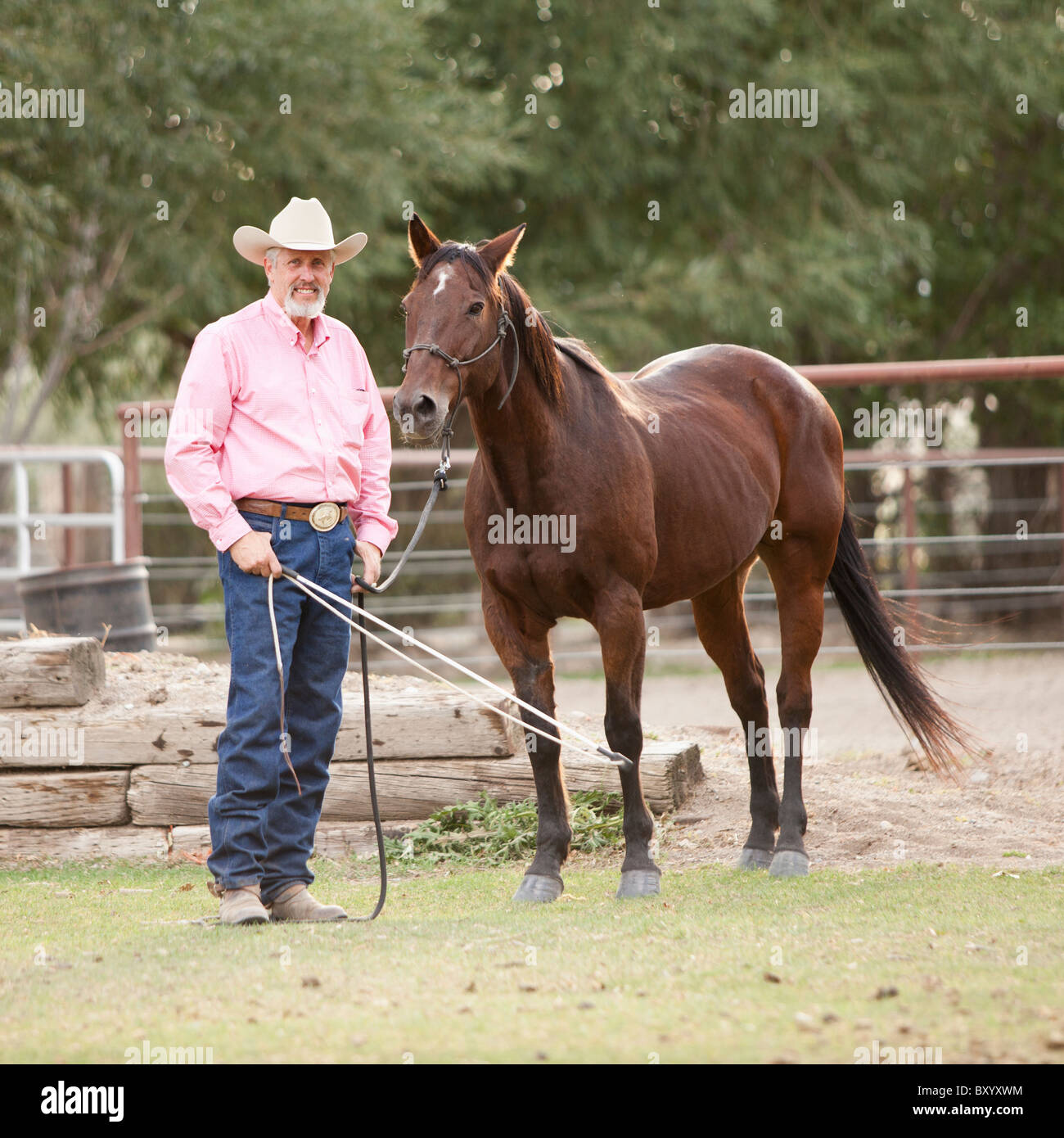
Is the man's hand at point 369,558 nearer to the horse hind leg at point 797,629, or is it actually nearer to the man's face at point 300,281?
the man's face at point 300,281

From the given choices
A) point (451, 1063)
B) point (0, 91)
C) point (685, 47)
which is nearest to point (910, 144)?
point (685, 47)

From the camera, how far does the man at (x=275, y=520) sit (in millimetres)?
3689

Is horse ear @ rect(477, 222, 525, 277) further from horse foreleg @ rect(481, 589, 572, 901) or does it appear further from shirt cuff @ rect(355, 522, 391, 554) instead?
horse foreleg @ rect(481, 589, 572, 901)

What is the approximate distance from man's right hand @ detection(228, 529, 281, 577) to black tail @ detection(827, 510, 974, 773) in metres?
2.43

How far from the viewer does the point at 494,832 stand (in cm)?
488

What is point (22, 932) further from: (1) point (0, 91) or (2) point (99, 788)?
(1) point (0, 91)

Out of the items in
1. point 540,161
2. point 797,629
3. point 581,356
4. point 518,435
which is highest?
point 540,161

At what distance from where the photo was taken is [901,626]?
5.36 metres

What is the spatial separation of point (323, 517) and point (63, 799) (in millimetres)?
1897

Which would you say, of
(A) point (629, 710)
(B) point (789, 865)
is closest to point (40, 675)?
(A) point (629, 710)

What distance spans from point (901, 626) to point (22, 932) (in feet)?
11.2

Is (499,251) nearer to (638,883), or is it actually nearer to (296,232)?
(296,232)

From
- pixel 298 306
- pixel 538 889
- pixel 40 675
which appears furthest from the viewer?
pixel 40 675

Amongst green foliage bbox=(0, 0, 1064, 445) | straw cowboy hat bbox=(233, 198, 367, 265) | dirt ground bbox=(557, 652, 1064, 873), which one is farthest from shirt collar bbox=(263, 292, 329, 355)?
green foliage bbox=(0, 0, 1064, 445)
